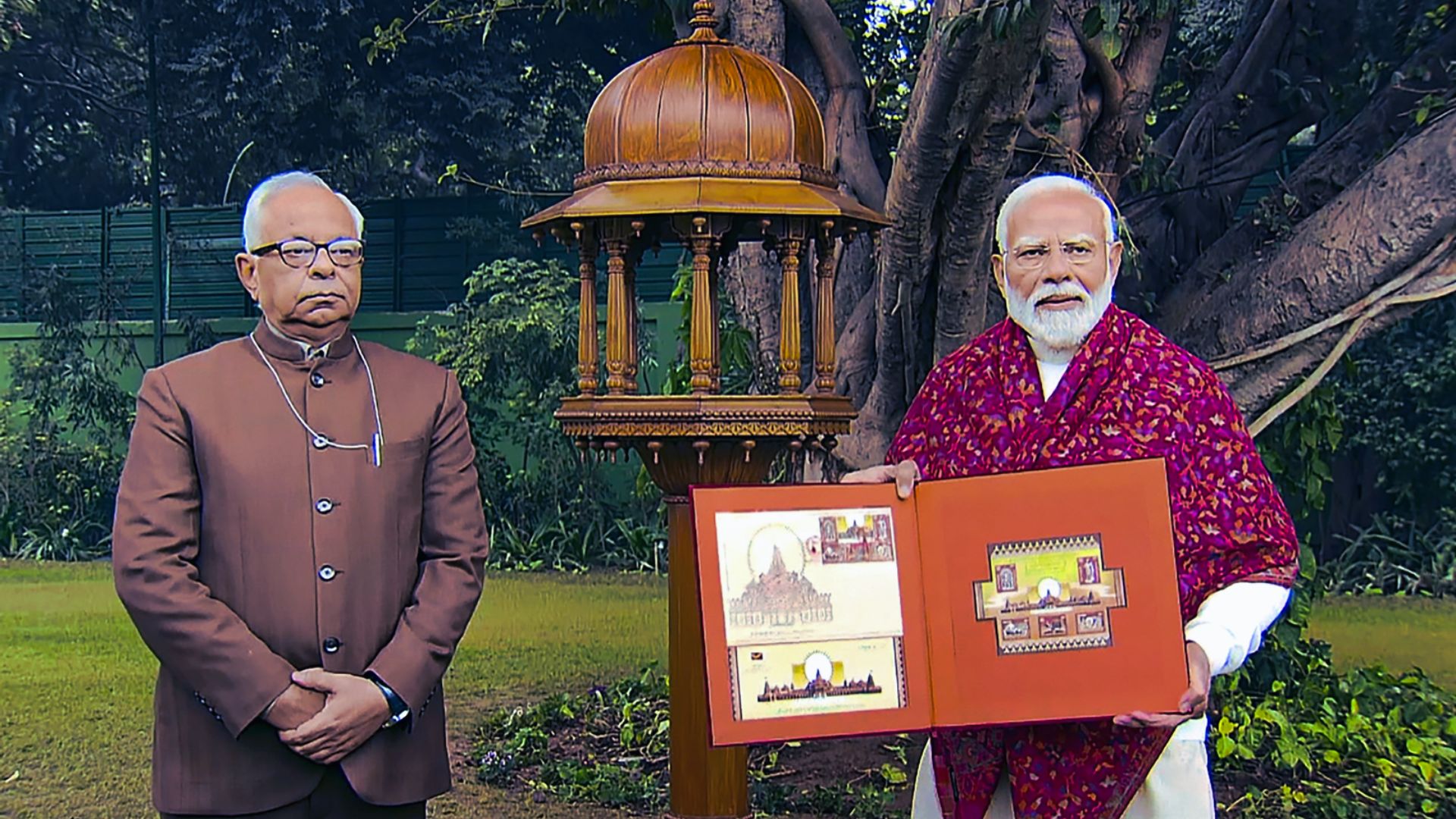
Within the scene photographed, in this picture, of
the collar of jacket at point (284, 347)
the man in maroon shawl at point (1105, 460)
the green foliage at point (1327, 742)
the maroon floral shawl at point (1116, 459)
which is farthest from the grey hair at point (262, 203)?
the green foliage at point (1327, 742)

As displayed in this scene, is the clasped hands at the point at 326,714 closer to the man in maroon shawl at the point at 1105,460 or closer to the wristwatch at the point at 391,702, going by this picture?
the wristwatch at the point at 391,702

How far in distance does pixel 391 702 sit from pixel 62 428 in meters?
4.82

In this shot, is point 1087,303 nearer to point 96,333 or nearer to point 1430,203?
point 1430,203

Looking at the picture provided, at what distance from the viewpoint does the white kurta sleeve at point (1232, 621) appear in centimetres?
225

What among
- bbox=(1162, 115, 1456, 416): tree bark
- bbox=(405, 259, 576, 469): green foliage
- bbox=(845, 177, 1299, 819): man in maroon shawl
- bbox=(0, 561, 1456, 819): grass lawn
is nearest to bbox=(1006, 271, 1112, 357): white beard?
bbox=(845, 177, 1299, 819): man in maroon shawl

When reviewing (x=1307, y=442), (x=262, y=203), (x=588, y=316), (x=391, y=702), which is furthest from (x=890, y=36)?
(x=391, y=702)

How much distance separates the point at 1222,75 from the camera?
5.61 meters

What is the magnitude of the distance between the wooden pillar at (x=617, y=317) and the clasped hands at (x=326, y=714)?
0.96 m

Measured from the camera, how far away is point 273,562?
2391 mm

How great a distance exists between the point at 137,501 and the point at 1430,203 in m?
3.56

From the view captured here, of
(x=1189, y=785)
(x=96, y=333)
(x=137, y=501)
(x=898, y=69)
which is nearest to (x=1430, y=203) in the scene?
(x=898, y=69)

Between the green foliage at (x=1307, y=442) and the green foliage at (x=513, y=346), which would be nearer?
the green foliage at (x=1307, y=442)

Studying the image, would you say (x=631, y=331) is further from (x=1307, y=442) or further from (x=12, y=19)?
(x=12, y=19)

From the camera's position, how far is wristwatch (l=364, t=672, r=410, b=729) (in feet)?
7.88
